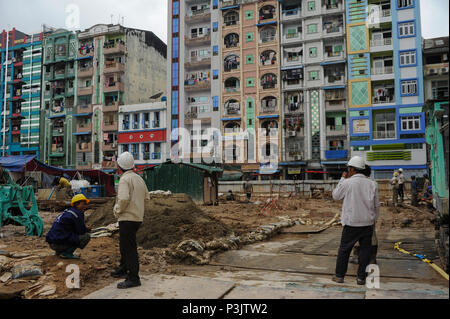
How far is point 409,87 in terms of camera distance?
115 feet

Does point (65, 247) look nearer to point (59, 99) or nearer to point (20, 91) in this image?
point (59, 99)

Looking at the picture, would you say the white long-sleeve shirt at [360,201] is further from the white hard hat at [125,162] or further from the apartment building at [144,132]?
the apartment building at [144,132]

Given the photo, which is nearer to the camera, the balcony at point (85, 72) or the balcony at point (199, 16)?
the balcony at point (199, 16)

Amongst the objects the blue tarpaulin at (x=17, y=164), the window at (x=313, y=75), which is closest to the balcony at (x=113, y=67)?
the window at (x=313, y=75)

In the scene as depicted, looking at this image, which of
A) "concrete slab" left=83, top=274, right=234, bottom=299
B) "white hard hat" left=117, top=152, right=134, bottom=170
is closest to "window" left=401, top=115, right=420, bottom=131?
"concrete slab" left=83, top=274, right=234, bottom=299

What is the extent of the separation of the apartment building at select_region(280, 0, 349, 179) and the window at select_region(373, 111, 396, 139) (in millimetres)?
2958

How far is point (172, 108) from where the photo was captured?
43.4 m

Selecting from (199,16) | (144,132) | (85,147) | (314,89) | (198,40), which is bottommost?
(85,147)

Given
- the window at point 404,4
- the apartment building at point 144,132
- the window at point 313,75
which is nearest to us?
the window at point 404,4

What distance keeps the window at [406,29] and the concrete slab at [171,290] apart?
38.2 m

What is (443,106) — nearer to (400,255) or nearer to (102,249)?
(400,255)

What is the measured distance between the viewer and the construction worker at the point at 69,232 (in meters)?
5.68

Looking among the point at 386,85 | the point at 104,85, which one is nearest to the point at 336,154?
the point at 386,85

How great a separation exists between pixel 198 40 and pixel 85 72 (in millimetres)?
16383
